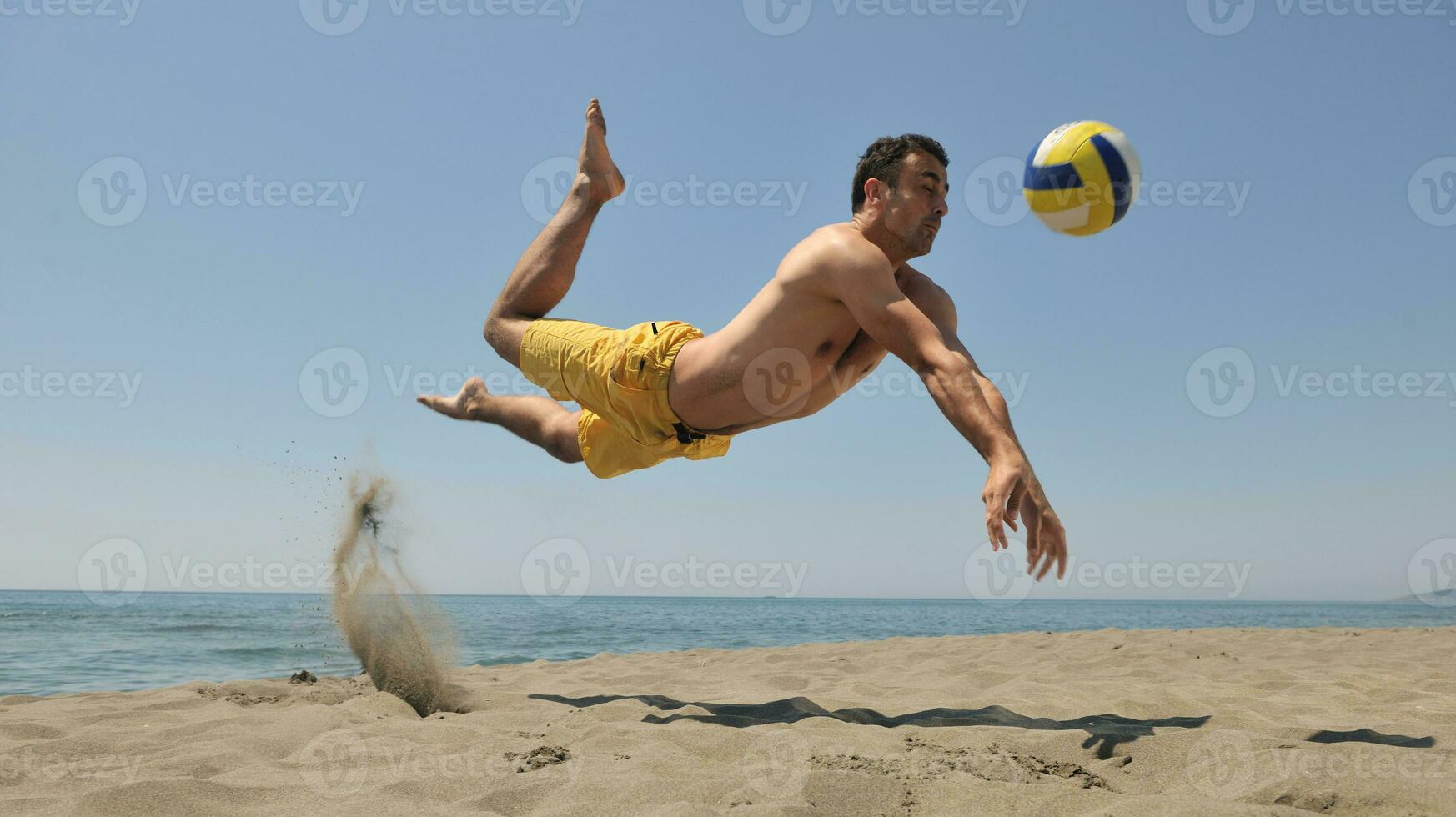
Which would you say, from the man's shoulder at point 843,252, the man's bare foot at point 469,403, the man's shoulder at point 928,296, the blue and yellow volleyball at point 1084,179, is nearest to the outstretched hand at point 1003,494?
the man's shoulder at point 843,252

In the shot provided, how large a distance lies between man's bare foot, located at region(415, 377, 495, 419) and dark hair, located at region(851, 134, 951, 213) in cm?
225

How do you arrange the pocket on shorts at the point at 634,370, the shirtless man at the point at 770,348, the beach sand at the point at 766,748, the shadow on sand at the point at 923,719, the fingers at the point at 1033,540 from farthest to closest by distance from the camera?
the pocket on shorts at the point at 634,370 < the shadow on sand at the point at 923,719 < the shirtless man at the point at 770,348 < the fingers at the point at 1033,540 < the beach sand at the point at 766,748

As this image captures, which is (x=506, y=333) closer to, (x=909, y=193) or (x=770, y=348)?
(x=770, y=348)

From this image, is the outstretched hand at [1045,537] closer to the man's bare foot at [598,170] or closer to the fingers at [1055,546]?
the fingers at [1055,546]

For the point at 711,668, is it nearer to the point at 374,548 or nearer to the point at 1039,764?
the point at 374,548

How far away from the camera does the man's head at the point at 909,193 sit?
3826mm

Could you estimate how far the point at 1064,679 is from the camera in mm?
5184

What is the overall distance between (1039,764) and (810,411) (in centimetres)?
174

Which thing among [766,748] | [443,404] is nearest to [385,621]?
[443,404]

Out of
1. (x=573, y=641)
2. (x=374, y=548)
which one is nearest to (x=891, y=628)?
(x=573, y=641)

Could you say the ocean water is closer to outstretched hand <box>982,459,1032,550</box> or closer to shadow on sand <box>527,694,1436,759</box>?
shadow on sand <box>527,694,1436,759</box>

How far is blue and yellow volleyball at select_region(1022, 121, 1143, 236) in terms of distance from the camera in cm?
410

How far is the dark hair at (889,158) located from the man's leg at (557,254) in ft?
3.96

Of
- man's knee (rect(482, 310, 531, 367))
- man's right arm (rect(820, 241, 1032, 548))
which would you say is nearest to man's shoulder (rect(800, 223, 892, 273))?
man's right arm (rect(820, 241, 1032, 548))
